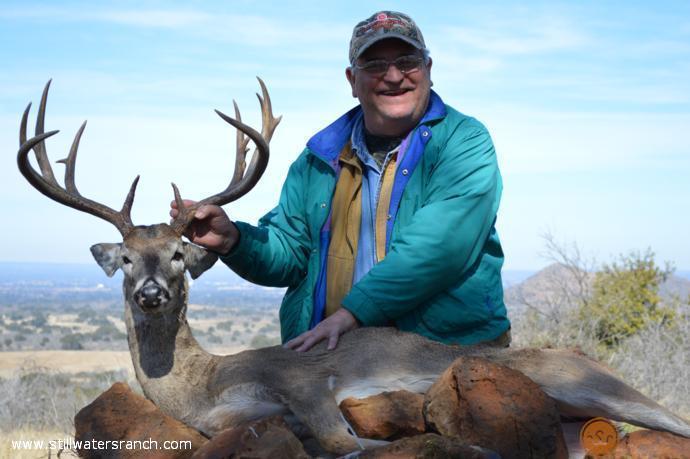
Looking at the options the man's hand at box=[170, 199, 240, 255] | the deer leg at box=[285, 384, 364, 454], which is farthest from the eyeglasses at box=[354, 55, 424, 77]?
the deer leg at box=[285, 384, 364, 454]

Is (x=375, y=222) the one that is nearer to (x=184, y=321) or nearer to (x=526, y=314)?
(x=184, y=321)

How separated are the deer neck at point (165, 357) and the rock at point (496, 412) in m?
1.61

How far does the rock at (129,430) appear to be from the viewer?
511 cm

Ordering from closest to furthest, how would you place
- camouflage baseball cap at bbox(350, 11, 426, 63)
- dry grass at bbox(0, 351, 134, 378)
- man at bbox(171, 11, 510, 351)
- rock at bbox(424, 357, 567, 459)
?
1. rock at bbox(424, 357, 567, 459)
2. man at bbox(171, 11, 510, 351)
3. camouflage baseball cap at bbox(350, 11, 426, 63)
4. dry grass at bbox(0, 351, 134, 378)

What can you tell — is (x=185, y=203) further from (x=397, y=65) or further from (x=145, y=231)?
(x=397, y=65)

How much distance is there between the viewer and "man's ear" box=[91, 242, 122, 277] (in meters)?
5.84

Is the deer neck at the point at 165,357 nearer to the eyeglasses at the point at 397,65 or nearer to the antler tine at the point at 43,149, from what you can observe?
the antler tine at the point at 43,149

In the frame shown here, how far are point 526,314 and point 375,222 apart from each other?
924 centimetres

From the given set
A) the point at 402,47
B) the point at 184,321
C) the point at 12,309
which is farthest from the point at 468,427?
the point at 12,309

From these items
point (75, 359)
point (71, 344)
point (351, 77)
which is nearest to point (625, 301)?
point (351, 77)

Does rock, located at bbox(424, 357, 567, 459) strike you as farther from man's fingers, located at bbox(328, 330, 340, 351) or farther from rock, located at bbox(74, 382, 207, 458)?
rock, located at bbox(74, 382, 207, 458)

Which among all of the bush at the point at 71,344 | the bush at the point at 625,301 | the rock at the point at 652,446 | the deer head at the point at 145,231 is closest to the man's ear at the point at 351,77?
the deer head at the point at 145,231

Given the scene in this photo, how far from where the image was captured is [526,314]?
1483cm

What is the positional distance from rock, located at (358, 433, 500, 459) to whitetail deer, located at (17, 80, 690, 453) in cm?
81
